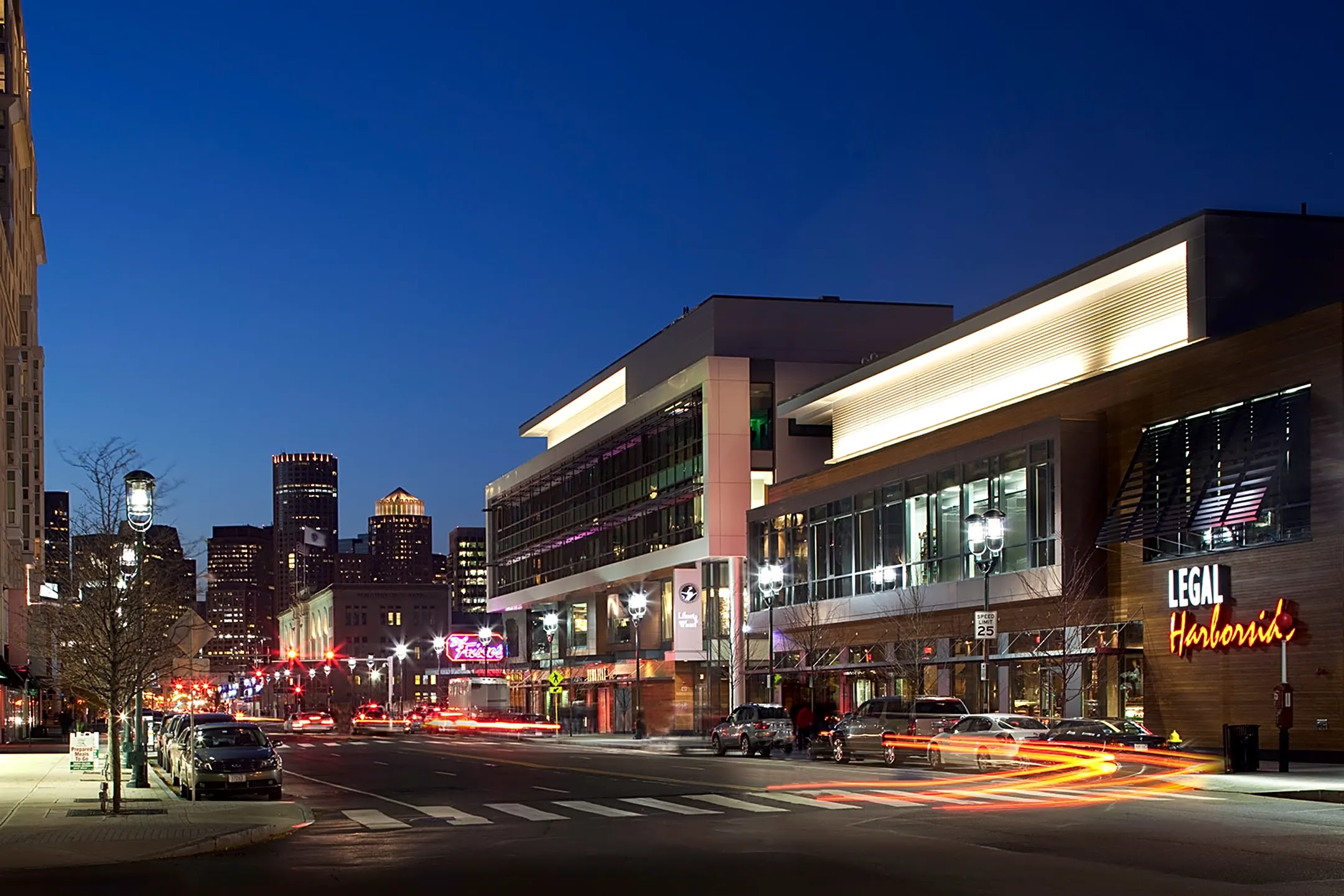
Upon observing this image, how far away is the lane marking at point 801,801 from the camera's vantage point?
27.1 m

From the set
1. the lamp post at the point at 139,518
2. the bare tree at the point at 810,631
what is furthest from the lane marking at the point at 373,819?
the bare tree at the point at 810,631

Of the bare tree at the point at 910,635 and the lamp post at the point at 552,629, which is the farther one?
the lamp post at the point at 552,629

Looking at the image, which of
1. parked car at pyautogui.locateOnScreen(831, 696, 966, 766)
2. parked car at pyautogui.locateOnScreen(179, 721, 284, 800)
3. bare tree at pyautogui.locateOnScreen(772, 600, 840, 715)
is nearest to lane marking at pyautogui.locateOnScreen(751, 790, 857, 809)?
parked car at pyautogui.locateOnScreen(179, 721, 284, 800)

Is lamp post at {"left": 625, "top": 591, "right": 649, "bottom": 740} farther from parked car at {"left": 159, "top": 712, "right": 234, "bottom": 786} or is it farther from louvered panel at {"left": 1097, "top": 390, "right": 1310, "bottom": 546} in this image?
parked car at {"left": 159, "top": 712, "right": 234, "bottom": 786}

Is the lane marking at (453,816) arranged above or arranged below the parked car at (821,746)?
above

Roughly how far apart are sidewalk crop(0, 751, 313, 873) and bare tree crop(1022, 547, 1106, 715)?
89.4 ft

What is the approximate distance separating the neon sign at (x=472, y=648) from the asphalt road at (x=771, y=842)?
84280 millimetres

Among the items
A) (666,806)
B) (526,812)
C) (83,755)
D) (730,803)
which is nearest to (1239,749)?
(730,803)

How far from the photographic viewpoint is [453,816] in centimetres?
2647

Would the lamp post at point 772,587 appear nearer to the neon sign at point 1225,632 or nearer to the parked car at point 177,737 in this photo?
the neon sign at point 1225,632

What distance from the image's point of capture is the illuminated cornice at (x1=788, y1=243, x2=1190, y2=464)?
5062 cm

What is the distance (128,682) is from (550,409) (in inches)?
3230

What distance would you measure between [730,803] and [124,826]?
10283 millimetres

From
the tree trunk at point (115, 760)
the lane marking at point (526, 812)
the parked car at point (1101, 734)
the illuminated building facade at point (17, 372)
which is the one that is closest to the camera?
the lane marking at point (526, 812)
